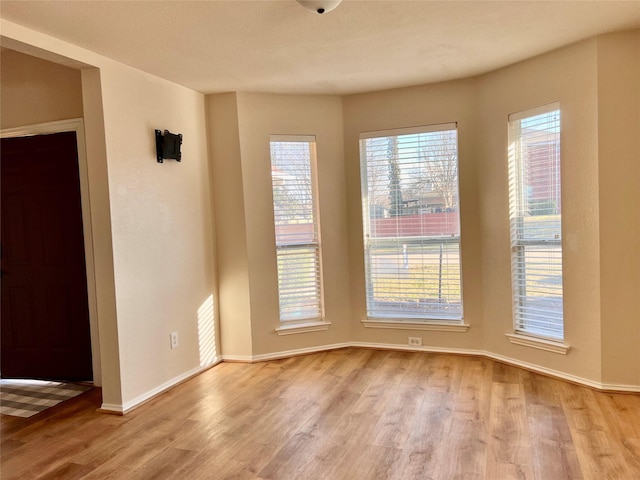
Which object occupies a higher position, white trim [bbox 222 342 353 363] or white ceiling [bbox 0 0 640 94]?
white ceiling [bbox 0 0 640 94]

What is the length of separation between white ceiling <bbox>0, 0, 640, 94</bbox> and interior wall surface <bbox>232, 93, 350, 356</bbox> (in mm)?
461

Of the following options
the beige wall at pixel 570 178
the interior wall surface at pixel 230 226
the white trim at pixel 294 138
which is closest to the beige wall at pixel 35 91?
the interior wall surface at pixel 230 226

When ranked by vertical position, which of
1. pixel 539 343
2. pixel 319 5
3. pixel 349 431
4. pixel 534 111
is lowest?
pixel 349 431

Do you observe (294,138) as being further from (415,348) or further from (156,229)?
(415,348)

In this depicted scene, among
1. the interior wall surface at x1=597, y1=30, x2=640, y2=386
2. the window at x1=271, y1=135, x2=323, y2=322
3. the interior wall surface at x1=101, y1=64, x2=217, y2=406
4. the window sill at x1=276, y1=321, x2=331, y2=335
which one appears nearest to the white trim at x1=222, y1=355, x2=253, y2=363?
the interior wall surface at x1=101, y1=64, x2=217, y2=406

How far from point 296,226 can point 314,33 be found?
186 centimetres

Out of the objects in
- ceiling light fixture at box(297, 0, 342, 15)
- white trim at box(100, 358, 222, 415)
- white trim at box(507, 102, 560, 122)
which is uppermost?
ceiling light fixture at box(297, 0, 342, 15)

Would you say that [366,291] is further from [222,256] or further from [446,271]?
[222,256]

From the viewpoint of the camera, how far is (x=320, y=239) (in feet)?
13.8

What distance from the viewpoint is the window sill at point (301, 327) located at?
4.13 metres

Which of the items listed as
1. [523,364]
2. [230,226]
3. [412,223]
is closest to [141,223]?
[230,226]

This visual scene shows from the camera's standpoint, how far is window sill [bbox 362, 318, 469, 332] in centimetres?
399

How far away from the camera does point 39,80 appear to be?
343cm

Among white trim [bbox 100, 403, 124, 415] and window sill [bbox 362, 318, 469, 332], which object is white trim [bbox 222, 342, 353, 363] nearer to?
window sill [bbox 362, 318, 469, 332]
